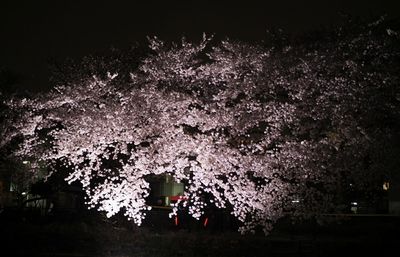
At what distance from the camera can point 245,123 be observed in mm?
14547

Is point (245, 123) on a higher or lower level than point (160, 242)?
higher

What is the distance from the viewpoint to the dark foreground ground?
42.8 feet

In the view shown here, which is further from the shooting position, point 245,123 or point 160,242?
point 245,123

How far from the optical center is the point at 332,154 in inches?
534

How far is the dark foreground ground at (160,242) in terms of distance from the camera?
13039 millimetres

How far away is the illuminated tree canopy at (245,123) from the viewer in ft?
42.9

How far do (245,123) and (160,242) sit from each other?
4710 mm

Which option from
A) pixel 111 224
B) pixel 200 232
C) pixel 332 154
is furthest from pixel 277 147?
pixel 111 224

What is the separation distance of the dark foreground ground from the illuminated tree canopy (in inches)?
36.1

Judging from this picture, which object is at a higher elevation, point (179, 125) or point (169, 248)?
point (179, 125)

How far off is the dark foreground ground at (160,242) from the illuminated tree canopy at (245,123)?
3.01 ft

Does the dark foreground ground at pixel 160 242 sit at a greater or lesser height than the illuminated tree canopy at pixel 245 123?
lesser

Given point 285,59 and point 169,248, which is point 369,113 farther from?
point 169,248

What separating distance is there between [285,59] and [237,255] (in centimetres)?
643
